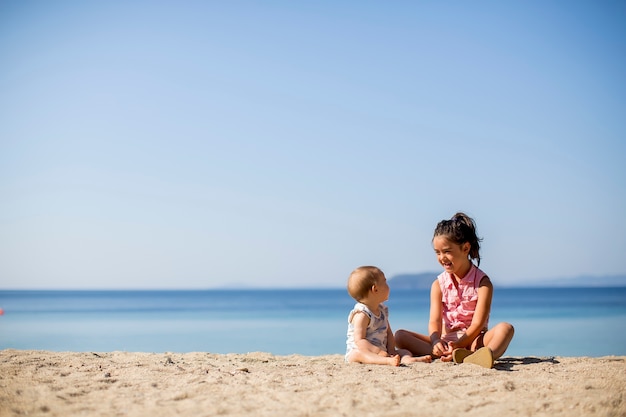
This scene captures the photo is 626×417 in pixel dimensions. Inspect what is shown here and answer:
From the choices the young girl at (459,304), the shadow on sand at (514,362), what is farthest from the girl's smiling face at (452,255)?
the shadow on sand at (514,362)

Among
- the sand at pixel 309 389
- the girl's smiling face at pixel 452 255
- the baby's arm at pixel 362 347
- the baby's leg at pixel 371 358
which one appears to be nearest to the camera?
the sand at pixel 309 389

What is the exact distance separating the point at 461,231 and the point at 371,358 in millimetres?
1428

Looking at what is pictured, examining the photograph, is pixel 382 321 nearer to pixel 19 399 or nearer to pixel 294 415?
pixel 294 415

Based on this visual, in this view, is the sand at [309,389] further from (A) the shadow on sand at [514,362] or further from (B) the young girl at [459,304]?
(B) the young girl at [459,304]

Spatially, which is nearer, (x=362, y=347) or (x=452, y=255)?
(x=362, y=347)

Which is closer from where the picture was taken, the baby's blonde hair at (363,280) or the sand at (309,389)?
the sand at (309,389)

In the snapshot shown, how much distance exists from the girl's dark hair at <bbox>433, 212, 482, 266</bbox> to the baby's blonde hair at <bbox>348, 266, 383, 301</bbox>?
719 mm

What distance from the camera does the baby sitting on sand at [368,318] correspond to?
5.21 m

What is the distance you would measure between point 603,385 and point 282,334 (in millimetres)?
14805

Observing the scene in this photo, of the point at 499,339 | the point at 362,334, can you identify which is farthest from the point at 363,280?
the point at 499,339

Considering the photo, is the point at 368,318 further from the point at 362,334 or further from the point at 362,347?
the point at 362,347

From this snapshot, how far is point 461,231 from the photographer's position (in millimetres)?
5395

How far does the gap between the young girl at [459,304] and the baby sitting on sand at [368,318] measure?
311 mm

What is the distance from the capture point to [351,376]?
4414 millimetres
